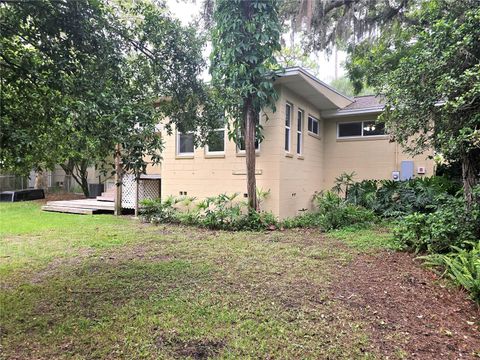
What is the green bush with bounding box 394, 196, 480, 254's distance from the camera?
4602 mm

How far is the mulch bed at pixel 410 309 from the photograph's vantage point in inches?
103

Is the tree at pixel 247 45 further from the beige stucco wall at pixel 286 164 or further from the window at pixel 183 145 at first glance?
the window at pixel 183 145

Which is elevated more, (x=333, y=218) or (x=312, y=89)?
(x=312, y=89)

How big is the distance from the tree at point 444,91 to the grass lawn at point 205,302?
72.8 inches

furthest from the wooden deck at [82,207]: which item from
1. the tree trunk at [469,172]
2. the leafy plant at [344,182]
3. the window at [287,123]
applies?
the tree trunk at [469,172]

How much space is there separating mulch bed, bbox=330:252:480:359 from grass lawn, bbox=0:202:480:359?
2cm

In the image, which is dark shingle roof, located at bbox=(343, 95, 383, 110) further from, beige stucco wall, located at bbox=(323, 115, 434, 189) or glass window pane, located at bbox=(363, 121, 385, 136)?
glass window pane, located at bbox=(363, 121, 385, 136)

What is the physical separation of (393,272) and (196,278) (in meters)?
2.71

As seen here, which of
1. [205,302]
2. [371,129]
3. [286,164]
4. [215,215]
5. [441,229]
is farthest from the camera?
[371,129]

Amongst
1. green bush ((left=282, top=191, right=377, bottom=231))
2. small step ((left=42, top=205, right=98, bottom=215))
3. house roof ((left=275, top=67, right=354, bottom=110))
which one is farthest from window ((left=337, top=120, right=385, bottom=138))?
small step ((left=42, top=205, right=98, bottom=215))

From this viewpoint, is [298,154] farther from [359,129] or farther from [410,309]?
[410,309]

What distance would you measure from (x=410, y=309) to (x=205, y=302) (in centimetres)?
216

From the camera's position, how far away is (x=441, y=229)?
4684mm

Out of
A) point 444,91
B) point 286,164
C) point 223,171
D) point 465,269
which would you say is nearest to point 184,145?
point 223,171
